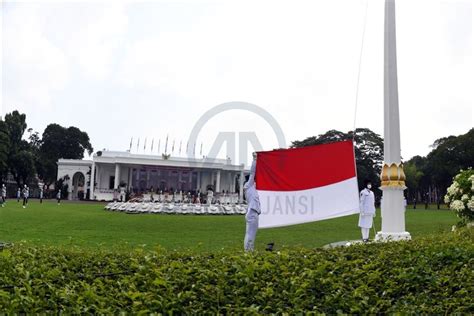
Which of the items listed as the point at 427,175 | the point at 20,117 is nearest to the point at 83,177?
the point at 20,117

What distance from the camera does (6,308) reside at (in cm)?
270

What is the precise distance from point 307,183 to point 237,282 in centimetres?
495

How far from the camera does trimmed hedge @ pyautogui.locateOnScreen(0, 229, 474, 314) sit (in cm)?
290

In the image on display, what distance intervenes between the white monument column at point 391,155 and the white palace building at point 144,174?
44404 mm

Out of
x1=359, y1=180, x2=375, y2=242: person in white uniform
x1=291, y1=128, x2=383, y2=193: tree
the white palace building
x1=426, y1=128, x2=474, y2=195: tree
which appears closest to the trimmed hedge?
x1=359, y1=180, x2=375, y2=242: person in white uniform

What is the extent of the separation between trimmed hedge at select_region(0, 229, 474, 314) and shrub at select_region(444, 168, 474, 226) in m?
5.01

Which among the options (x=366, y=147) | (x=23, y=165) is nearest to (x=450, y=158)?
(x=366, y=147)

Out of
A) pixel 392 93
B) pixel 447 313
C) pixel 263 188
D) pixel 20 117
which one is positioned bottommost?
pixel 447 313

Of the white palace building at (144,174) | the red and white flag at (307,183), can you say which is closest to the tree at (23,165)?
the white palace building at (144,174)

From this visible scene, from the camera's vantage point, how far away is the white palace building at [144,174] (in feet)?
182

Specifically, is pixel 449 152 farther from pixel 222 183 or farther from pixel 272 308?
pixel 272 308

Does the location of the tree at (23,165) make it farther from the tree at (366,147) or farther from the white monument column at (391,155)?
the white monument column at (391,155)

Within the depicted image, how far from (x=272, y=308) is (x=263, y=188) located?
5.21 m

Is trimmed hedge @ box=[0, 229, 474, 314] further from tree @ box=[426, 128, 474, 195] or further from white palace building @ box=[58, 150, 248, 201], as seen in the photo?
white palace building @ box=[58, 150, 248, 201]
